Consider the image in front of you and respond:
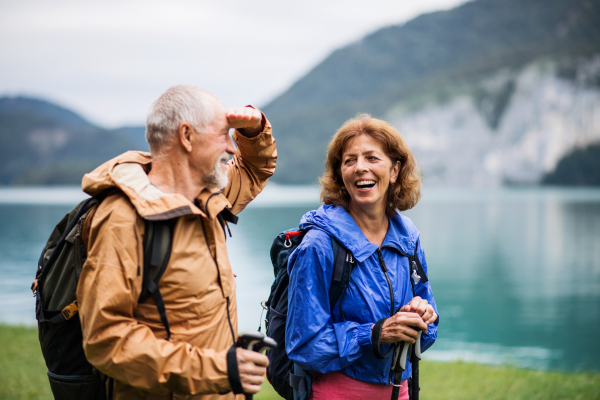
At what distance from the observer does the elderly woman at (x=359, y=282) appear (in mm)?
2646

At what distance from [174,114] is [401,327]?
1.57 metres

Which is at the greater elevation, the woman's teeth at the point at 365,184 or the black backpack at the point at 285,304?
the woman's teeth at the point at 365,184

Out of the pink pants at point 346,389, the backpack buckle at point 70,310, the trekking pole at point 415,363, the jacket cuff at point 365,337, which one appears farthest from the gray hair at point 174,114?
the trekking pole at point 415,363

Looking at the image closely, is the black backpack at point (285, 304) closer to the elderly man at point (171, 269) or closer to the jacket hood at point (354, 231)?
the jacket hood at point (354, 231)

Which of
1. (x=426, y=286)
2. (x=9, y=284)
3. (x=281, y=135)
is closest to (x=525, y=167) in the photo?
(x=281, y=135)

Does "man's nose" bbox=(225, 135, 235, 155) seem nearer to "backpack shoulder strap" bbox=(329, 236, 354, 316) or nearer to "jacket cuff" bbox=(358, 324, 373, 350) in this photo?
"backpack shoulder strap" bbox=(329, 236, 354, 316)

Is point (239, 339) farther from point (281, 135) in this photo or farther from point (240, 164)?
point (281, 135)

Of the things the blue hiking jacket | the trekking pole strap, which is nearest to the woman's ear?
the blue hiking jacket

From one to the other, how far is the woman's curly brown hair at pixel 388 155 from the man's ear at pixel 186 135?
113 centimetres

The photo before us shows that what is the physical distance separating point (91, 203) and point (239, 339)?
2.80ft

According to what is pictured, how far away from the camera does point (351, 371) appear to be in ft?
9.11

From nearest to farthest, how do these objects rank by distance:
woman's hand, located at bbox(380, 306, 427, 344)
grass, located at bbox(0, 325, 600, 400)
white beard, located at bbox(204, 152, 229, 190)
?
white beard, located at bbox(204, 152, 229, 190), woman's hand, located at bbox(380, 306, 427, 344), grass, located at bbox(0, 325, 600, 400)

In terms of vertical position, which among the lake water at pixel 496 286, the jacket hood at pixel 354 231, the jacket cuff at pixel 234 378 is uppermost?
the jacket hood at pixel 354 231

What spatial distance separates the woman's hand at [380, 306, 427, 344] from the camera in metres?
2.61
